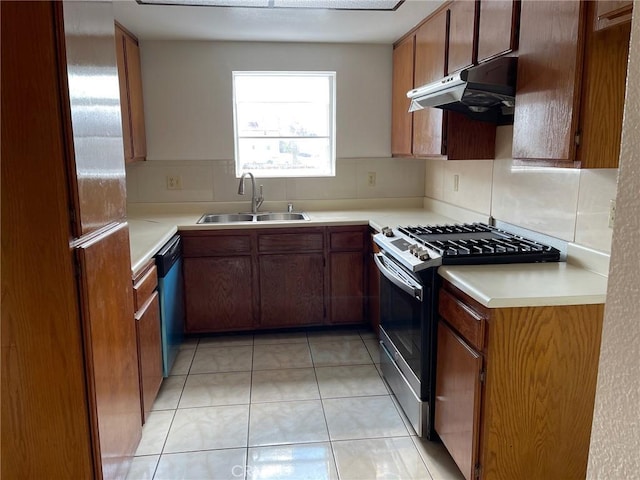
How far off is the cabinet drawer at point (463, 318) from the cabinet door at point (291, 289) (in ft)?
4.88

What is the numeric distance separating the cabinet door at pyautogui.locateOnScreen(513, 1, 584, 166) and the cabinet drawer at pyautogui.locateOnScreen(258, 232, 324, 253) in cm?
164

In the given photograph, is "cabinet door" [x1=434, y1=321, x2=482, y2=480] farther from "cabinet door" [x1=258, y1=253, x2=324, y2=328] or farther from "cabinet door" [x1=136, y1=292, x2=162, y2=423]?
"cabinet door" [x1=258, y1=253, x2=324, y2=328]

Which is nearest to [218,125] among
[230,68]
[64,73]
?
[230,68]


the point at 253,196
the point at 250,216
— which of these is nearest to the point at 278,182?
the point at 253,196

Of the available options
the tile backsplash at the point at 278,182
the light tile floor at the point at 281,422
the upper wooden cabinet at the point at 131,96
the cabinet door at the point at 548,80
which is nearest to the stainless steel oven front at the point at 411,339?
the light tile floor at the point at 281,422

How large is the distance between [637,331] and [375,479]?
1670 mm

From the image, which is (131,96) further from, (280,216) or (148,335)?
(148,335)

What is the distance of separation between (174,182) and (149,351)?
1659 millimetres

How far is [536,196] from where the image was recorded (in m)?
2.32

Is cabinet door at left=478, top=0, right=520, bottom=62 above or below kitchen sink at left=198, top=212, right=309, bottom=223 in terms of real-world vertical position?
above

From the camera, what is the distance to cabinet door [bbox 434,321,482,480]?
5.59ft

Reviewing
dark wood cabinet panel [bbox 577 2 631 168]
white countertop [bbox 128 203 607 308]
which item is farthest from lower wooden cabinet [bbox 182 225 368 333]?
dark wood cabinet panel [bbox 577 2 631 168]

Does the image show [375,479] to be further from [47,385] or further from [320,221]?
[320,221]

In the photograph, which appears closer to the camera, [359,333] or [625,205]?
[625,205]
